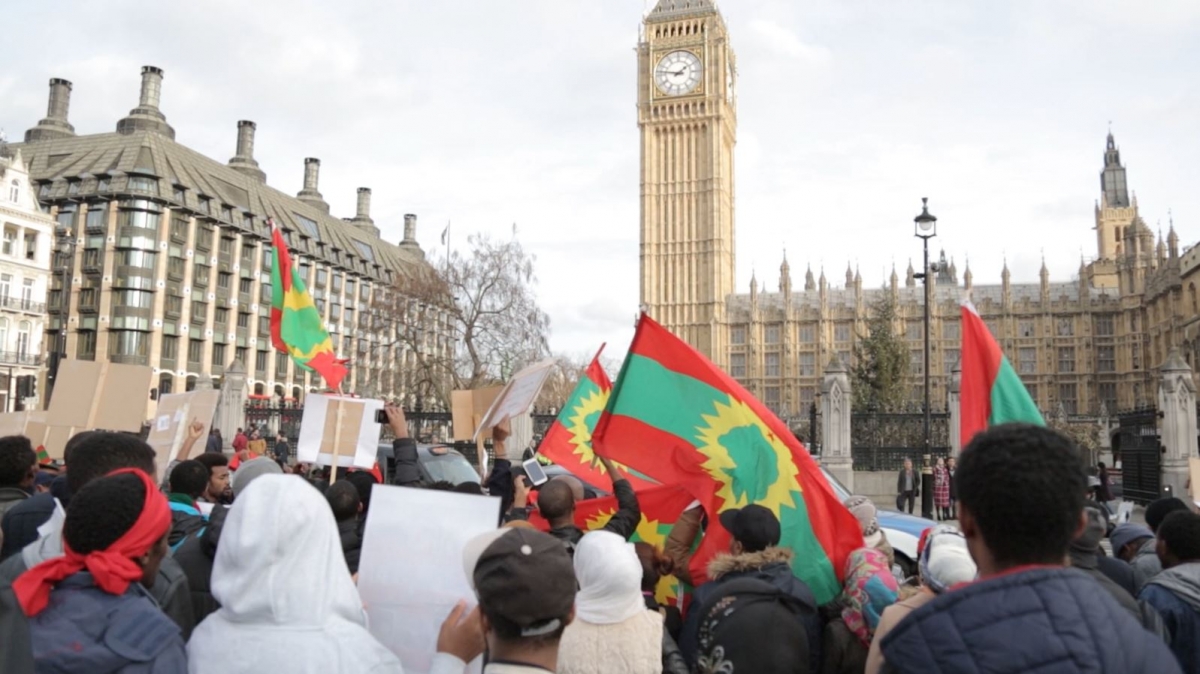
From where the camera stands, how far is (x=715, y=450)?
5000mm

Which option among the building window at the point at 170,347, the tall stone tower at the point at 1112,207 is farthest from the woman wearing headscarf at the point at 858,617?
the tall stone tower at the point at 1112,207

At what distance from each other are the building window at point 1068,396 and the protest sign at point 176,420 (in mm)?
67170

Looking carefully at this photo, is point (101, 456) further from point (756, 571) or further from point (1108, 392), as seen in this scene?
point (1108, 392)

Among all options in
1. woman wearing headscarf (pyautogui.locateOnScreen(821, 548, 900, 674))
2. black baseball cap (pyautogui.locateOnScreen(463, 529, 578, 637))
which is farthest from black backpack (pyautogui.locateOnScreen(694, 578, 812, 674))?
black baseball cap (pyautogui.locateOnScreen(463, 529, 578, 637))

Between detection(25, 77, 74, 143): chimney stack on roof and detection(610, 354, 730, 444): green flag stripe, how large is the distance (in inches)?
2613

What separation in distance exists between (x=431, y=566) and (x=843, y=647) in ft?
6.32

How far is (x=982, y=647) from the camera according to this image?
1.54 metres

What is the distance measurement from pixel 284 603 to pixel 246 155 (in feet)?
244

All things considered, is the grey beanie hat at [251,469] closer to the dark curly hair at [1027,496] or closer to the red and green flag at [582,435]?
the red and green flag at [582,435]

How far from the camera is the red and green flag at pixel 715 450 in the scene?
4355 mm

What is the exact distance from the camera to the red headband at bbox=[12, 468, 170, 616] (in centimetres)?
220

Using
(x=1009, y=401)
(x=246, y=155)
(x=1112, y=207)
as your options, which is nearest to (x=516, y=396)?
(x=1009, y=401)

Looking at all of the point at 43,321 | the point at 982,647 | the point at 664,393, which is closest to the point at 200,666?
the point at 982,647

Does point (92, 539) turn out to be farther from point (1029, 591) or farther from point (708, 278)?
point (708, 278)
